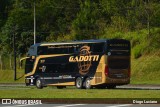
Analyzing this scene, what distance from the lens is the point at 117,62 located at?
39188 mm

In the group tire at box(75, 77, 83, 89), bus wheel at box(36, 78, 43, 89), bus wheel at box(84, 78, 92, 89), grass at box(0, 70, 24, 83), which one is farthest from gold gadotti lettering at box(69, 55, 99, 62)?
grass at box(0, 70, 24, 83)

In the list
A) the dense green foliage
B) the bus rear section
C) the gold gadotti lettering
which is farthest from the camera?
the dense green foliage

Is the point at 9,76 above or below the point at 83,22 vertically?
below

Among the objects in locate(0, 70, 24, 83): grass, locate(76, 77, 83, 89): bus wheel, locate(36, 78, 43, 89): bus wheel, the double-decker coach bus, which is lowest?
locate(0, 70, 24, 83): grass

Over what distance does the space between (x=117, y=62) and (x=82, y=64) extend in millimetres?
2930

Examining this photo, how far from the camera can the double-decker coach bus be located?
38938mm

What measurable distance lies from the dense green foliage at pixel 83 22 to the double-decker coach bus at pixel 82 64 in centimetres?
1793

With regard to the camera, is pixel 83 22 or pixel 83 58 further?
pixel 83 22

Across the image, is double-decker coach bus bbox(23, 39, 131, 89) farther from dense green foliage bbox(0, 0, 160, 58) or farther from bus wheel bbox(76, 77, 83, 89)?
dense green foliage bbox(0, 0, 160, 58)

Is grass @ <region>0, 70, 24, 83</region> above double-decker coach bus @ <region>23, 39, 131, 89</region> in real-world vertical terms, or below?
below

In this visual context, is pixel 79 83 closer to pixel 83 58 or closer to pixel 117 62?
pixel 83 58

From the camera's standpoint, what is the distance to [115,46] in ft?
128

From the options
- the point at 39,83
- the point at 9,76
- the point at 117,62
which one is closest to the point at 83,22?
the point at 9,76

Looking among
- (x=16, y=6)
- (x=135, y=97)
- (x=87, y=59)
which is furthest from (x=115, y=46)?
(x=16, y=6)
